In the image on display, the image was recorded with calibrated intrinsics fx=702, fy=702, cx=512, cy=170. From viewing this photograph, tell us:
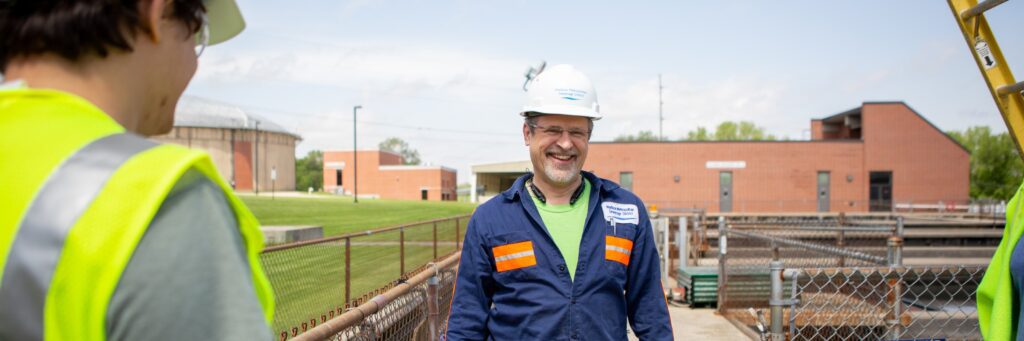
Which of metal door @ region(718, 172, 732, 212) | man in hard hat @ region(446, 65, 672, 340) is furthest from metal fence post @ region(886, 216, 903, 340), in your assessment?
metal door @ region(718, 172, 732, 212)

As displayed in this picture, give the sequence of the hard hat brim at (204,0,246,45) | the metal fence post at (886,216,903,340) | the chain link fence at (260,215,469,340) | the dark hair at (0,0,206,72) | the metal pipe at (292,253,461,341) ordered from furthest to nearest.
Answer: the chain link fence at (260,215,469,340)
the metal fence post at (886,216,903,340)
the metal pipe at (292,253,461,341)
the hard hat brim at (204,0,246,45)
the dark hair at (0,0,206,72)

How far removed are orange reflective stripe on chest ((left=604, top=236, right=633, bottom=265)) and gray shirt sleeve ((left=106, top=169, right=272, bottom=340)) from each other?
2.14 metres

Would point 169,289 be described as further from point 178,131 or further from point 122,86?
point 178,131

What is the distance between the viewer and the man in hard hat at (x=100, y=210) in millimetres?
809

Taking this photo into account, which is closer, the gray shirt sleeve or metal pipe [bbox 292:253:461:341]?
the gray shirt sleeve

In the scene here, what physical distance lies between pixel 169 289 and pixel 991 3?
301 cm

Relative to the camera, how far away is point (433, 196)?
8006 cm

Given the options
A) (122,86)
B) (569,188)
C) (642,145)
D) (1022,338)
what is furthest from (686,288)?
(642,145)

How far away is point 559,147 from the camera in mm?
3201

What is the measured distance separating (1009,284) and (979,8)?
1293 mm

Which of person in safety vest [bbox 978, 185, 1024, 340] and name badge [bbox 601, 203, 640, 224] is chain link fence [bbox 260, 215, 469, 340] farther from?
person in safety vest [bbox 978, 185, 1024, 340]

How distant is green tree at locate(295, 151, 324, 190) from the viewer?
403 feet

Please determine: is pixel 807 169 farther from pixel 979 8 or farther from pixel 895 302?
pixel 979 8

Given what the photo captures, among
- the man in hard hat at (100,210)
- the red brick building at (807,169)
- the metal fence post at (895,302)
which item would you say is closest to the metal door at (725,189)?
the red brick building at (807,169)
